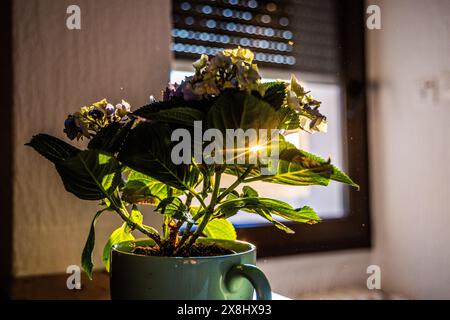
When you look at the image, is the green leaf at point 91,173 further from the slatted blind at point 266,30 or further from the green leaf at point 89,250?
the slatted blind at point 266,30

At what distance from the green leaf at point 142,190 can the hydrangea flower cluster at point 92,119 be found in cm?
7

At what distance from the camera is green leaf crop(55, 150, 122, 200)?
42 centimetres

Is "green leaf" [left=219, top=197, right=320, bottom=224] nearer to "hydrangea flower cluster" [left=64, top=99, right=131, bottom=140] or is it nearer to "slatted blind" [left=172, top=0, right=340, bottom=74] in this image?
"hydrangea flower cluster" [left=64, top=99, right=131, bottom=140]

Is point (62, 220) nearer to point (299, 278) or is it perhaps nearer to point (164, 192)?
point (164, 192)

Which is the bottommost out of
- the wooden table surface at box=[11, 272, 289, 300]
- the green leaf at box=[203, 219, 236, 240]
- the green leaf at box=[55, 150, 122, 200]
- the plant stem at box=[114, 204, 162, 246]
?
the wooden table surface at box=[11, 272, 289, 300]

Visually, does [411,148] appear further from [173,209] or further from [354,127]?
[173,209]

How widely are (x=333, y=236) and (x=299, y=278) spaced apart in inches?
6.7

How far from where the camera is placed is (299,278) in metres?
1.12

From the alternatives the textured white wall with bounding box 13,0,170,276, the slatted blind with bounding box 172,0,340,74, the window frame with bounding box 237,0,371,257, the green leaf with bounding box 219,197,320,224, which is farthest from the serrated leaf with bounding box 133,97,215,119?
the window frame with bounding box 237,0,371,257

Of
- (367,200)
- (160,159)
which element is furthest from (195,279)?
(367,200)

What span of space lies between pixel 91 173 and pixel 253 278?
19cm

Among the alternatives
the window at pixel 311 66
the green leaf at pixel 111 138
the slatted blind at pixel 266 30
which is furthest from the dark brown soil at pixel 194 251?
the slatted blind at pixel 266 30

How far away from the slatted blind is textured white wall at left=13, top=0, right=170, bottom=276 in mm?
249

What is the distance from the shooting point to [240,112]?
391 millimetres
